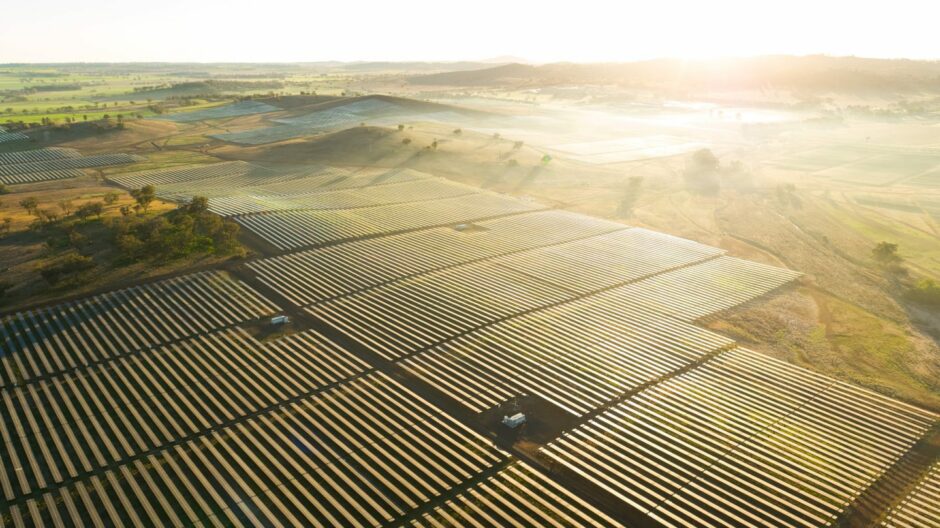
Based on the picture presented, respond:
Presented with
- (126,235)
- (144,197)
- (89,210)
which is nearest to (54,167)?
(89,210)

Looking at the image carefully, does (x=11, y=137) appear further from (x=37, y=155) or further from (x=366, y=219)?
(x=366, y=219)

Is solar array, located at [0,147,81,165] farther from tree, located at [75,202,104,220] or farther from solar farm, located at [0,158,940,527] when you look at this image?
solar farm, located at [0,158,940,527]

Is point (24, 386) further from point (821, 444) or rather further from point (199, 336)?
point (821, 444)

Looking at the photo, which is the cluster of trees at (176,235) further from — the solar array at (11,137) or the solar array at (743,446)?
the solar array at (11,137)

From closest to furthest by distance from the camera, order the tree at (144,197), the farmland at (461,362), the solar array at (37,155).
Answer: the farmland at (461,362)
the tree at (144,197)
the solar array at (37,155)

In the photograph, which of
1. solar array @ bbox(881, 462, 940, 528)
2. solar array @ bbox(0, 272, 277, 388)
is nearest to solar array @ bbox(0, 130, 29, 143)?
solar array @ bbox(0, 272, 277, 388)

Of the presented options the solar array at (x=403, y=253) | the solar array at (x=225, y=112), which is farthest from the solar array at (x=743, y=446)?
the solar array at (x=225, y=112)
